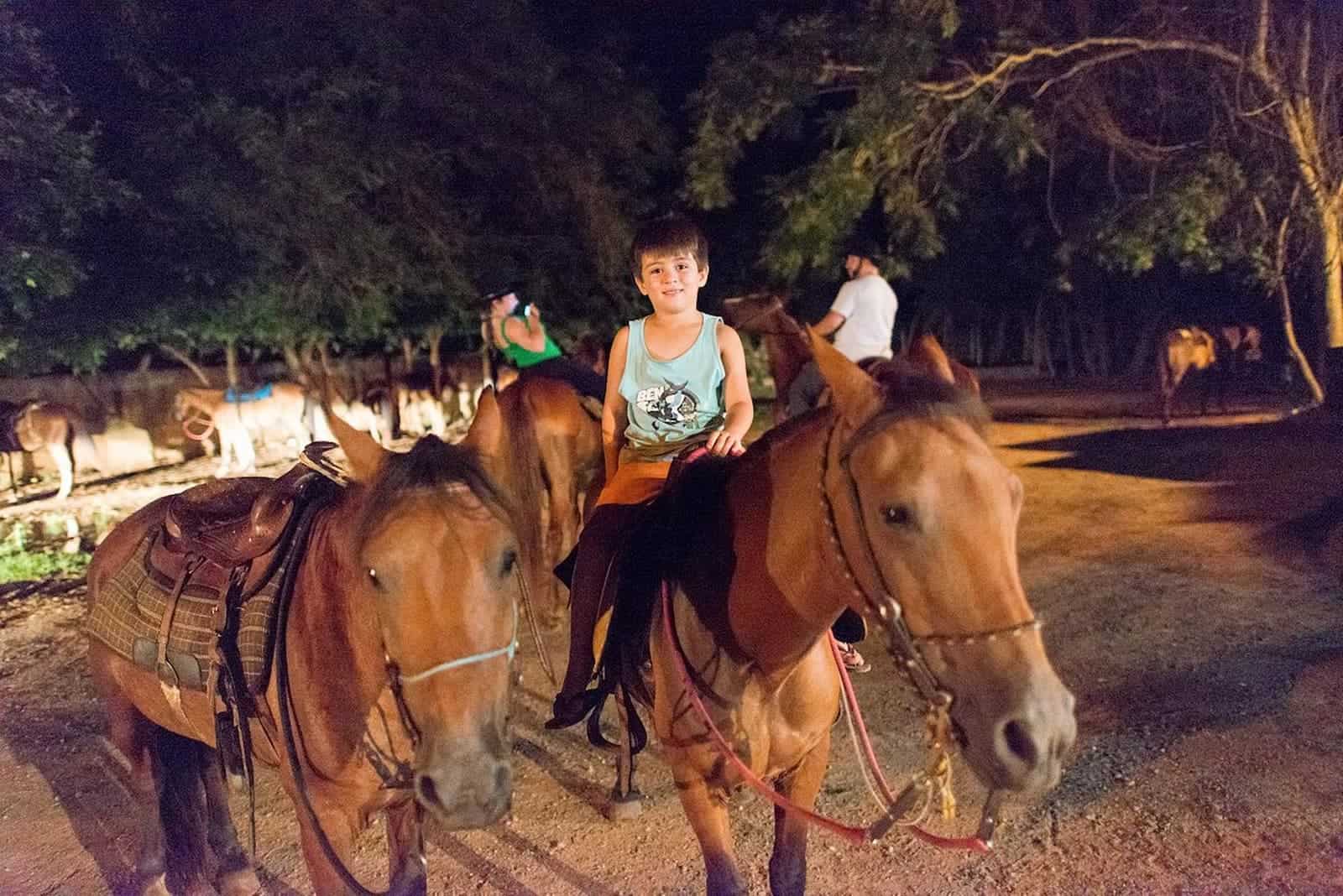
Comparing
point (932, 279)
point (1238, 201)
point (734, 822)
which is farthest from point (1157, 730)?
point (932, 279)

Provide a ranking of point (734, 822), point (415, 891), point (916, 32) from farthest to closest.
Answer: point (916, 32) < point (734, 822) < point (415, 891)

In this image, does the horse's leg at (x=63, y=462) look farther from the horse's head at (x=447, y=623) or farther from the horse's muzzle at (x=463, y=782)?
the horse's muzzle at (x=463, y=782)

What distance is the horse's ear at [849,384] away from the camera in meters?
1.78

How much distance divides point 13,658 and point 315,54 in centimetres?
879

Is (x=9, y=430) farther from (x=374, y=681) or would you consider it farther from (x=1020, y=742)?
(x=1020, y=742)


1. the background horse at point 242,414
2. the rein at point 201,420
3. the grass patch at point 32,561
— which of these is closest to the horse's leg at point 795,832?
the grass patch at point 32,561

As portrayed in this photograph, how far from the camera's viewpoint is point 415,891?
2566 millimetres

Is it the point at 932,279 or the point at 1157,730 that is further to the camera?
the point at 932,279

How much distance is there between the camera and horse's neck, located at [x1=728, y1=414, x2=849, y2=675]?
203 cm

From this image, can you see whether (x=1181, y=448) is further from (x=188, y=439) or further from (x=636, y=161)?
(x=188, y=439)

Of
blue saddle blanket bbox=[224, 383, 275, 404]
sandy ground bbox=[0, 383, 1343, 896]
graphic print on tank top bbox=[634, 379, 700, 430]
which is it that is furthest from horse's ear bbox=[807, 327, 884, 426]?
blue saddle blanket bbox=[224, 383, 275, 404]

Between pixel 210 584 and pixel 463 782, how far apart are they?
1497mm

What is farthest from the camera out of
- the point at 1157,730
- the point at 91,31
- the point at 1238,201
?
the point at 1238,201

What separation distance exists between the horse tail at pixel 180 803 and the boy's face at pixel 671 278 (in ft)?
8.67
